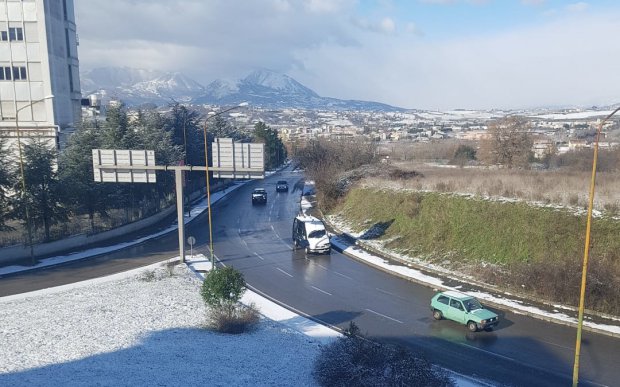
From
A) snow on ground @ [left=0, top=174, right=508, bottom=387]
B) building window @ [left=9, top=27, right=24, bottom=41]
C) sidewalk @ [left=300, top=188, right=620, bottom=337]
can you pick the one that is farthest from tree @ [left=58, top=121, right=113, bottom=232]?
sidewalk @ [left=300, top=188, right=620, bottom=337]

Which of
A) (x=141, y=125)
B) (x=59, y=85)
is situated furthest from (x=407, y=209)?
(x=59, y=85)

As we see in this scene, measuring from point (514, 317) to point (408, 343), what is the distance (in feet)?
19.0

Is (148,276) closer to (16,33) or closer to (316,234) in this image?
(316,234)

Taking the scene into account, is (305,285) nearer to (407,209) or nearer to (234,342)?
(234,342)

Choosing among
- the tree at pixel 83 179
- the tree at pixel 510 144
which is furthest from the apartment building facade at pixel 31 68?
the tree at pixel 510 144

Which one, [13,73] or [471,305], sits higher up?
[13,73]

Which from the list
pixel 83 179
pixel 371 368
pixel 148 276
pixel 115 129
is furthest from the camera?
pixel 115 129

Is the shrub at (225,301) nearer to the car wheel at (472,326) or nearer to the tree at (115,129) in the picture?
the car wheel at (472,326)

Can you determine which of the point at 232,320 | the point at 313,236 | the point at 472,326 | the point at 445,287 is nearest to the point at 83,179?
the point at 313,236

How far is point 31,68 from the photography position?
45.9 m

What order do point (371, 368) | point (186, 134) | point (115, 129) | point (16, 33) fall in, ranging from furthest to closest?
point (186, 134)
point (16, 33)
point (115, 129)
point (371, 368)

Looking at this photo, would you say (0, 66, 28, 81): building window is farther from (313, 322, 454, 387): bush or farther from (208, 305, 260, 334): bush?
(313, 322, 454, 387): bush

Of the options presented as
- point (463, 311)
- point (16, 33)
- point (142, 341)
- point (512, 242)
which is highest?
point (16, 33)

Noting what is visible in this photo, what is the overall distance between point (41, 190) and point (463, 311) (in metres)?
27.5
